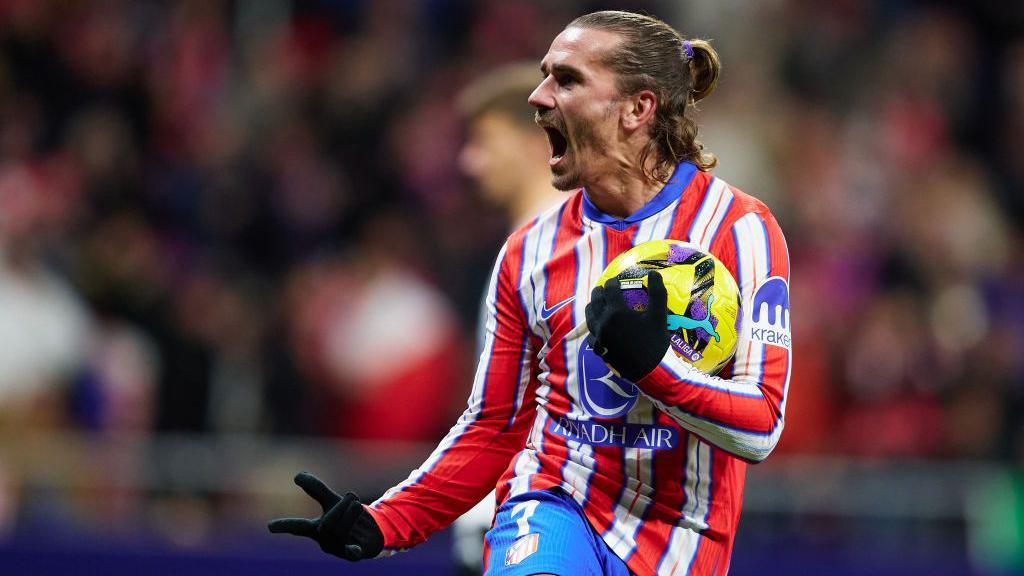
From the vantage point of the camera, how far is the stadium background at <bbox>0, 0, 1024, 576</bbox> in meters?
7.11

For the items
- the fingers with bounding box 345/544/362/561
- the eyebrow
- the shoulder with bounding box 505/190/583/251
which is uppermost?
the eyebrow

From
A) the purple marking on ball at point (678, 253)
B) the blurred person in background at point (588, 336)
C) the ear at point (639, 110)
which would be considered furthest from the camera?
the ear at point (639, 110)

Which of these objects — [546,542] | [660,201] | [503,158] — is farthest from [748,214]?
[503,158]

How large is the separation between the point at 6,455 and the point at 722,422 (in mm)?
5203

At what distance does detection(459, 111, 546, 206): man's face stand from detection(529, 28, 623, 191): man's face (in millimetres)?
1750

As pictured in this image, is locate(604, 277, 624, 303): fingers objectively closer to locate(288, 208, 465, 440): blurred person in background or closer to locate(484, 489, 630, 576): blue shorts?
locate(484, 489, 630, 576): blue shorts

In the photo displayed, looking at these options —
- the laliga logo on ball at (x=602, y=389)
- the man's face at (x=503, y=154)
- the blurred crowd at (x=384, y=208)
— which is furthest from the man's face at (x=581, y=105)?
the blurred crowd at (x=384, y=208)

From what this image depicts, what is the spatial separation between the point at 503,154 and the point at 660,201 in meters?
1.88

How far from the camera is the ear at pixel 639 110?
3.45 m

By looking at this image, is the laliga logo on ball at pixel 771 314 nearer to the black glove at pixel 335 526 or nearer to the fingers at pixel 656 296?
the fingers at pixel 656 296

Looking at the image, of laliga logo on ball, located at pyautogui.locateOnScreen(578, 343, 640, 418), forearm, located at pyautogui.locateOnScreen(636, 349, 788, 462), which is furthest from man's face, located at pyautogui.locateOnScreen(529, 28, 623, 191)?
forearm, located at pyautogui.locateOnScreen(636, 349, 788, 462)

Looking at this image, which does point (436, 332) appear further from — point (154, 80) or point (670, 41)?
point (670, 41)

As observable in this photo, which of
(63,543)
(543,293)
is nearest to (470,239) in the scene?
(63,543)

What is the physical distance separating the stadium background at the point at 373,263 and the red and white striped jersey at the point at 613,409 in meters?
3.12
